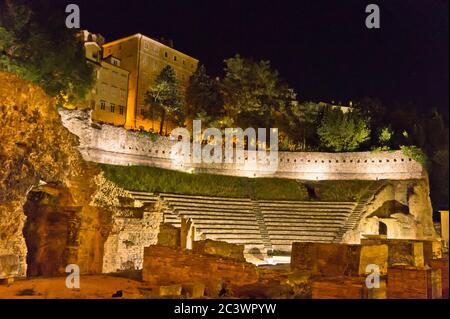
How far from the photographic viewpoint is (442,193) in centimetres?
3056

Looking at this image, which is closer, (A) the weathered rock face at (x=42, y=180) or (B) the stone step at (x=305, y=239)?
(A) the weathered rock face at (x=42, y=180)

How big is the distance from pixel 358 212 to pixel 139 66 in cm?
2378

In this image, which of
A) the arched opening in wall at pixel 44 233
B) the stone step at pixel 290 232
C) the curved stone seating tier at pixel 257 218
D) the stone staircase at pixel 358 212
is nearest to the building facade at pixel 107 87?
the curved stone seating tier at pixel 257 218

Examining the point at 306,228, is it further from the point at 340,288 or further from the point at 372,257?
the point at 340,288

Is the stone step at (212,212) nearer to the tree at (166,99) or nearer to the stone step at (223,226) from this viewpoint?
the stone step at (223,226)

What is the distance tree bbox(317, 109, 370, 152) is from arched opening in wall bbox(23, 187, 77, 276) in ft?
81.3

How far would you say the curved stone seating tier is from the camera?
20250mm

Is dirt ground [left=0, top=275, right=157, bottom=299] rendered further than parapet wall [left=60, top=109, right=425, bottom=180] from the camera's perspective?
No

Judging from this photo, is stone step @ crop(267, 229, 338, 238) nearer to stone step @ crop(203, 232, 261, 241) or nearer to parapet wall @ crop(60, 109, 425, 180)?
stone step @ crop(203, 232, 261, 241)

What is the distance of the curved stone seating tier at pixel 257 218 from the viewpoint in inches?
797

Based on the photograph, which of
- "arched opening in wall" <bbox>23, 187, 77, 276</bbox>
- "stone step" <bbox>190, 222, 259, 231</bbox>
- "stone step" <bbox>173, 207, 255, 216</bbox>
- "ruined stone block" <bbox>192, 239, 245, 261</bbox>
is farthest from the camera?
"stone step" <bbox>173, 207, 255, 216</bbox>

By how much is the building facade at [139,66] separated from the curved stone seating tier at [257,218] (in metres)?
15.8

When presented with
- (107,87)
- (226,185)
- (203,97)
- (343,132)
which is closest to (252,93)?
(203,97)

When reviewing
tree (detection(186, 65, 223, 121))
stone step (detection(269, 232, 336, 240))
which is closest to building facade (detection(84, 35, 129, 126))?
tree (detection(186, 65, 223, 121))
